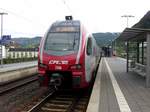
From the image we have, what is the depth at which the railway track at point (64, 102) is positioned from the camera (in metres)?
9.39

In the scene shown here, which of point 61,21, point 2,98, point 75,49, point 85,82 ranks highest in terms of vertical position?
point 61,21

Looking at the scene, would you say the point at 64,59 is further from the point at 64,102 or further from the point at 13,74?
the point at 13,74

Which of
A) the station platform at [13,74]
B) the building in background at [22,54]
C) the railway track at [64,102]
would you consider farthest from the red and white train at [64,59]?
the building in background at [22,54]

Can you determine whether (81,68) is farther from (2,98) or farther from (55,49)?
(2,98)

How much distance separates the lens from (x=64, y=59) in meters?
10.6

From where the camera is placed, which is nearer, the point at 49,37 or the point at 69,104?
the point at 69,104

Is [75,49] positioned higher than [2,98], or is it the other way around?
[75,49]

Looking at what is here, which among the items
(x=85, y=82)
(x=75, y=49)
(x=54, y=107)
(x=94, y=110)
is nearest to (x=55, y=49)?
(x=75, y=49)

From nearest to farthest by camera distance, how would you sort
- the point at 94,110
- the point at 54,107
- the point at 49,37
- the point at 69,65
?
the point at 94,110
the point at 54,107
the point at 69,65
the point at 49,37

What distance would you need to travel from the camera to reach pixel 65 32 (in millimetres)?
11820

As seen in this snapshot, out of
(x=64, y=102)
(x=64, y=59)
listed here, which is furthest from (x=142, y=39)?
(x=64, y=102)

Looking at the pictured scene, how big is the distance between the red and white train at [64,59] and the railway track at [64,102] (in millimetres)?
590

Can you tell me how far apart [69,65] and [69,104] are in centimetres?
133

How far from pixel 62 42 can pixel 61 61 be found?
1074 mm
